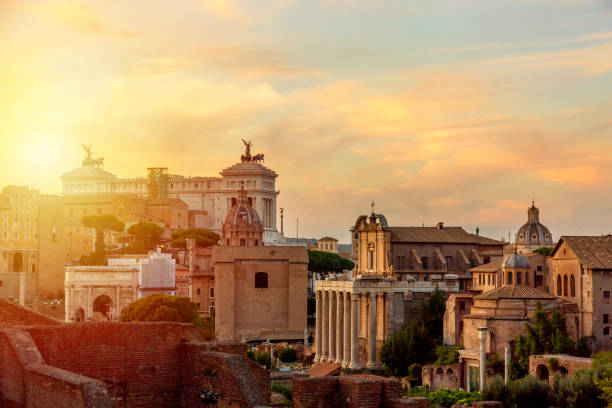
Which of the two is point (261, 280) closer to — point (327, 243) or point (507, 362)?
point (507, 362)

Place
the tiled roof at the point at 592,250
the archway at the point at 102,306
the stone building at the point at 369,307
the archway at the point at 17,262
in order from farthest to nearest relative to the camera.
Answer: the archway at the point at 17,262 → the archway at the point at 102,306 → the stone building at the point at 369,307 → the tiled roof at the point at 592,250

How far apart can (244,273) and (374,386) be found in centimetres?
6228

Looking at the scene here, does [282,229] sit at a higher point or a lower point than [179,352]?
higher

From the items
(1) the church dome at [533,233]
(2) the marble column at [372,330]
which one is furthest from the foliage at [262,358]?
(1) the church dome at [533,233]

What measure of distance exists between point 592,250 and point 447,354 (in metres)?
8.69

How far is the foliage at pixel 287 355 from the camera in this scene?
66.3 m

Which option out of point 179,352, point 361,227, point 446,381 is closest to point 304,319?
point 361,227

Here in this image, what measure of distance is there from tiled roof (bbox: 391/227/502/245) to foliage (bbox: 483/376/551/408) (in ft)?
106

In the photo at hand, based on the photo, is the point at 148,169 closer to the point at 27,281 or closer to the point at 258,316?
the point at 27,281

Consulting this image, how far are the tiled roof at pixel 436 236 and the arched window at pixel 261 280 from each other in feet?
44.9

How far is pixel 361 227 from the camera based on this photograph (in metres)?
66.8

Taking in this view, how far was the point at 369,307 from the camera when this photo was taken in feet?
194

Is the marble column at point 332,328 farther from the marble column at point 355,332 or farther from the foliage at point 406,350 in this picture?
the foliage at point 406,350

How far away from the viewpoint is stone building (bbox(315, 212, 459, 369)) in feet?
193
